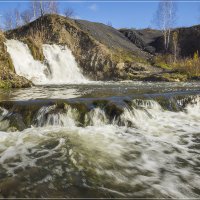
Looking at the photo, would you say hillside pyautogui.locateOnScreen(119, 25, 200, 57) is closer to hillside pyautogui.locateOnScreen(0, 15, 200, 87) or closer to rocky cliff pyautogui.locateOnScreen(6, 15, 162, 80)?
hillside pyautogui.locateOnScreen(0, 15, 200, 87)

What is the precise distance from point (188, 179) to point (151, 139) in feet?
8.71

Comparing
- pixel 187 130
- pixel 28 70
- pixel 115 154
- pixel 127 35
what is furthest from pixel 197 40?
pixel 115 154

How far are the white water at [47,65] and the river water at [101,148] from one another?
13.8 metres

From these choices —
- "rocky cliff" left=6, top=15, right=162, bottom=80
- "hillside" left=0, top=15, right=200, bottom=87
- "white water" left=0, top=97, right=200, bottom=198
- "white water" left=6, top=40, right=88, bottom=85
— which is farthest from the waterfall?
"white water" left=0, top=97, right=200, bottom=198

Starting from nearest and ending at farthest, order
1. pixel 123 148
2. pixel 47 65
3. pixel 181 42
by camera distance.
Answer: pixel 123 148
pixel 47 65
pixel 181 42

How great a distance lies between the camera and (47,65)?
86.1 feet

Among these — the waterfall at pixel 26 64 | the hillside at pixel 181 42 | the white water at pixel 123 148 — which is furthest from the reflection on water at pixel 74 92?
the hillside at pixel 181 42

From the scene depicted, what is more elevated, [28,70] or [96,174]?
[28,70]

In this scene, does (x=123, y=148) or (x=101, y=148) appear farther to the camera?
(x=123, y=148)

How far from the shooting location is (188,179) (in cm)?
539

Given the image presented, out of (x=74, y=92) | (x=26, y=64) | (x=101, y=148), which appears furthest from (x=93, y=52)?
(x=101, y=148)

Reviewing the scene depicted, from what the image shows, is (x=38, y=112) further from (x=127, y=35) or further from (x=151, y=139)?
(x=127, y=35)

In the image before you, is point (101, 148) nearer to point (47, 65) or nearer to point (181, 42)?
point (47, 65)

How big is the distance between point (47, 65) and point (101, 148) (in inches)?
796
